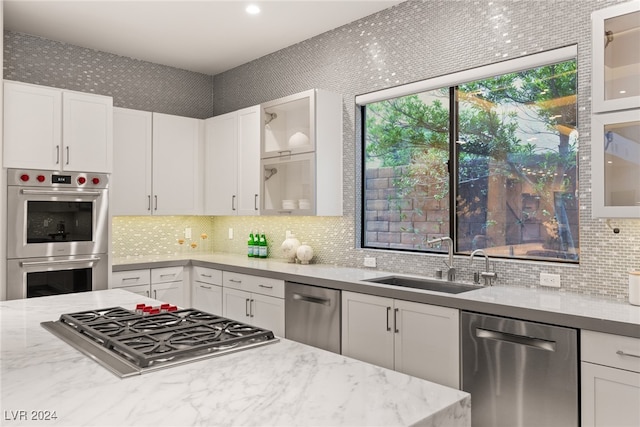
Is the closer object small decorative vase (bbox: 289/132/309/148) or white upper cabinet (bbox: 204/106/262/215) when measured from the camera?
small decorative vase (bbox: 289/132/309/148)

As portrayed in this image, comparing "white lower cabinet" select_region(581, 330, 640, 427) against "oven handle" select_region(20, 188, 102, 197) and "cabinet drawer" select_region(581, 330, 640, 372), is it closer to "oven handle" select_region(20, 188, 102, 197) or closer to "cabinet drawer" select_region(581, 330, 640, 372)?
"cabinet drawer" select_region(581, 330, 640, 372)

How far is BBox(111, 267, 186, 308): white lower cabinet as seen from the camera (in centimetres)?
410

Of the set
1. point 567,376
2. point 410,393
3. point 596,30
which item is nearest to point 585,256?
point 567,376

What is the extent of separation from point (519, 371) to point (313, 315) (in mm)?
1456

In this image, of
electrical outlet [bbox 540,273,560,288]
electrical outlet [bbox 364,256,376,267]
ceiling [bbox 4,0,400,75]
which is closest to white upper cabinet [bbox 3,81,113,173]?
ceiling [bbox 4,0,400,75]

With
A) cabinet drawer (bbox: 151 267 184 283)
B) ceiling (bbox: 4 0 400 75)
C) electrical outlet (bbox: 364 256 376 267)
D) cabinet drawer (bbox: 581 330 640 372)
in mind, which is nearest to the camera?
cabinet drawer (bbox: 581 330 640 372)

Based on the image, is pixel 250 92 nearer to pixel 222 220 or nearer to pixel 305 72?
pixel 305 72

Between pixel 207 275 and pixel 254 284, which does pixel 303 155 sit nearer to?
pixel 254 284

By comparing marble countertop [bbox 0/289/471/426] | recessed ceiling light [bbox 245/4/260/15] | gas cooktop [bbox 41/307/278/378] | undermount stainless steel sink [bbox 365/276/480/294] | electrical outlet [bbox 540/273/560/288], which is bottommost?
undermount stainless steel sink [bbox 365/276/480/294]

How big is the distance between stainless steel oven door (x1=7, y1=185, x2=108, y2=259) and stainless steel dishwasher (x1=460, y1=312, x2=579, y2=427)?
3.00 meters

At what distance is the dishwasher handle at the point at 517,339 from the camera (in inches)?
86.3

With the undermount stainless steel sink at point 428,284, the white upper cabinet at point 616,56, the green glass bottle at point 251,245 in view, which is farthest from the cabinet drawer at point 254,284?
the white upper cabinet at point 616,56

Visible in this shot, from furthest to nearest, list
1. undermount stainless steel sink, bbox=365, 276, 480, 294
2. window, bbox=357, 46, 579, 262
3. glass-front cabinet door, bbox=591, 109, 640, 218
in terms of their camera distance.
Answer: undermount stainless steel sink, bbox=365, 276, 480, 294 < window, bbox=357, 46, 579, 262 < glass-front cabinet door, bbox=591, 109, 640, 218

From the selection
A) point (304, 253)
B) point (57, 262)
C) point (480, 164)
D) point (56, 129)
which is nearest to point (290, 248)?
point (304, 253)
